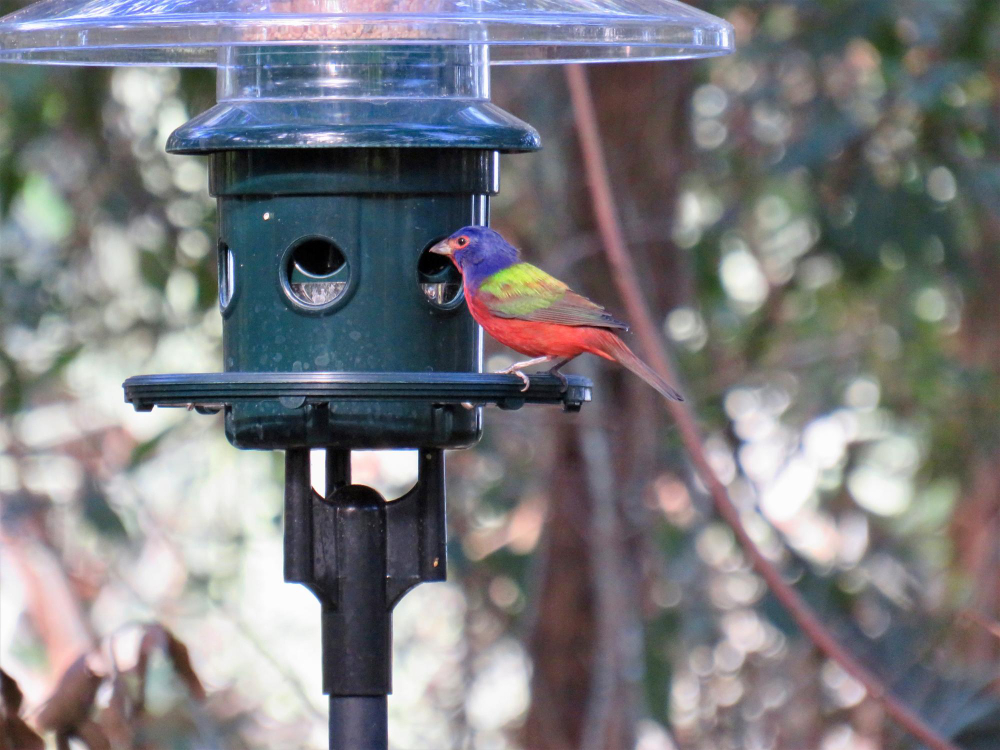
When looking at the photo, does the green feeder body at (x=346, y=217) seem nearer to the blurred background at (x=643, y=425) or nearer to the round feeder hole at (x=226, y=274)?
the round feeder hole at (x=226, y=274)

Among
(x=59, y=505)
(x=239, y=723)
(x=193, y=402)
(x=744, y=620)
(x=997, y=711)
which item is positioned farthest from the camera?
(x=744, y=620)

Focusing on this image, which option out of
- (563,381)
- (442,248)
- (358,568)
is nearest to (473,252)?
(442,248)

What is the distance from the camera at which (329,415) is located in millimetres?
3268

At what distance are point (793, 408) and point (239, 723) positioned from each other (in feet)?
10.8

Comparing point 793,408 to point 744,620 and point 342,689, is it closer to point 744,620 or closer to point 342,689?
point 744,620

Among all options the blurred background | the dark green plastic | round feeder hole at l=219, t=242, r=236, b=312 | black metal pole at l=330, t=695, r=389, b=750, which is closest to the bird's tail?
the dark green plastic

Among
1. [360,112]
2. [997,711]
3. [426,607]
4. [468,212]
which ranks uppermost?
[360,112]

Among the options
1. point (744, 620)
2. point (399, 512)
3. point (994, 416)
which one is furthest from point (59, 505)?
point (994, 416)

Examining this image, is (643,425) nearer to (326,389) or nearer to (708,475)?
(708,475)

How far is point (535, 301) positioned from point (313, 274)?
23.3 inches

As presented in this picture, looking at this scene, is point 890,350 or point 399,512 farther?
point 890,350

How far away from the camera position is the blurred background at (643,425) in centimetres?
616

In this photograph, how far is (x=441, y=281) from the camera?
370 cm

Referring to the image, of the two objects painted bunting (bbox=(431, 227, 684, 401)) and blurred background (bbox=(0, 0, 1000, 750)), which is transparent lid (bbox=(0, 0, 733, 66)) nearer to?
painted bunting (bbox=(431, 227, 684, 401))
